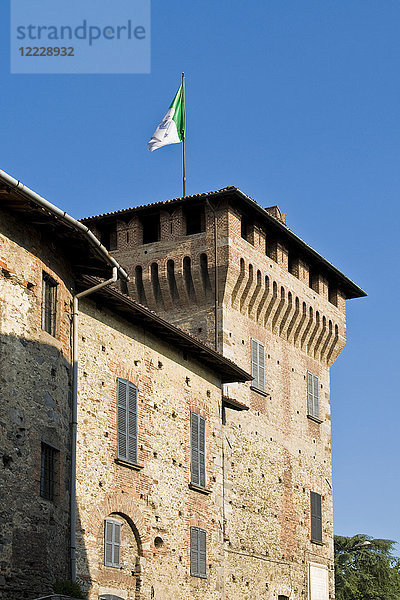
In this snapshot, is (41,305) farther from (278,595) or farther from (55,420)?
(278,595)

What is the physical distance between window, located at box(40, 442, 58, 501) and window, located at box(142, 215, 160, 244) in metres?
14.2

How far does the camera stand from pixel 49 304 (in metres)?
16.1

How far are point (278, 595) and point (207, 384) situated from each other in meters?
7.54

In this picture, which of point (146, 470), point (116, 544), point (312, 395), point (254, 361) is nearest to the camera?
point (116, 544)

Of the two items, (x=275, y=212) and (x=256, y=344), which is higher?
(x=275, y=212)

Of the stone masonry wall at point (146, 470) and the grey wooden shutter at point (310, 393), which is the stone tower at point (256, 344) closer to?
the grey wooden shutter at point (310, 393)

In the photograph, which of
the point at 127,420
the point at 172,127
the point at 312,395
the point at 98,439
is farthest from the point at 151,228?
the point at 98,439

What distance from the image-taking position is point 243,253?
2800 centimetres

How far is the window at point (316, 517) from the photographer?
30.0 m

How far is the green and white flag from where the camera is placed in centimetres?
3100

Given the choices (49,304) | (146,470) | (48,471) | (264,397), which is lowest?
(48,471)

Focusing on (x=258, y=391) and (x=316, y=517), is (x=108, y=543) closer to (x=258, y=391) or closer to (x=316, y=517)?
(x=258, y=391)

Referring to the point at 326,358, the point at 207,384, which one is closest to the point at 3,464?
the point at 207,384

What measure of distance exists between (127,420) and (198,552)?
413cm
